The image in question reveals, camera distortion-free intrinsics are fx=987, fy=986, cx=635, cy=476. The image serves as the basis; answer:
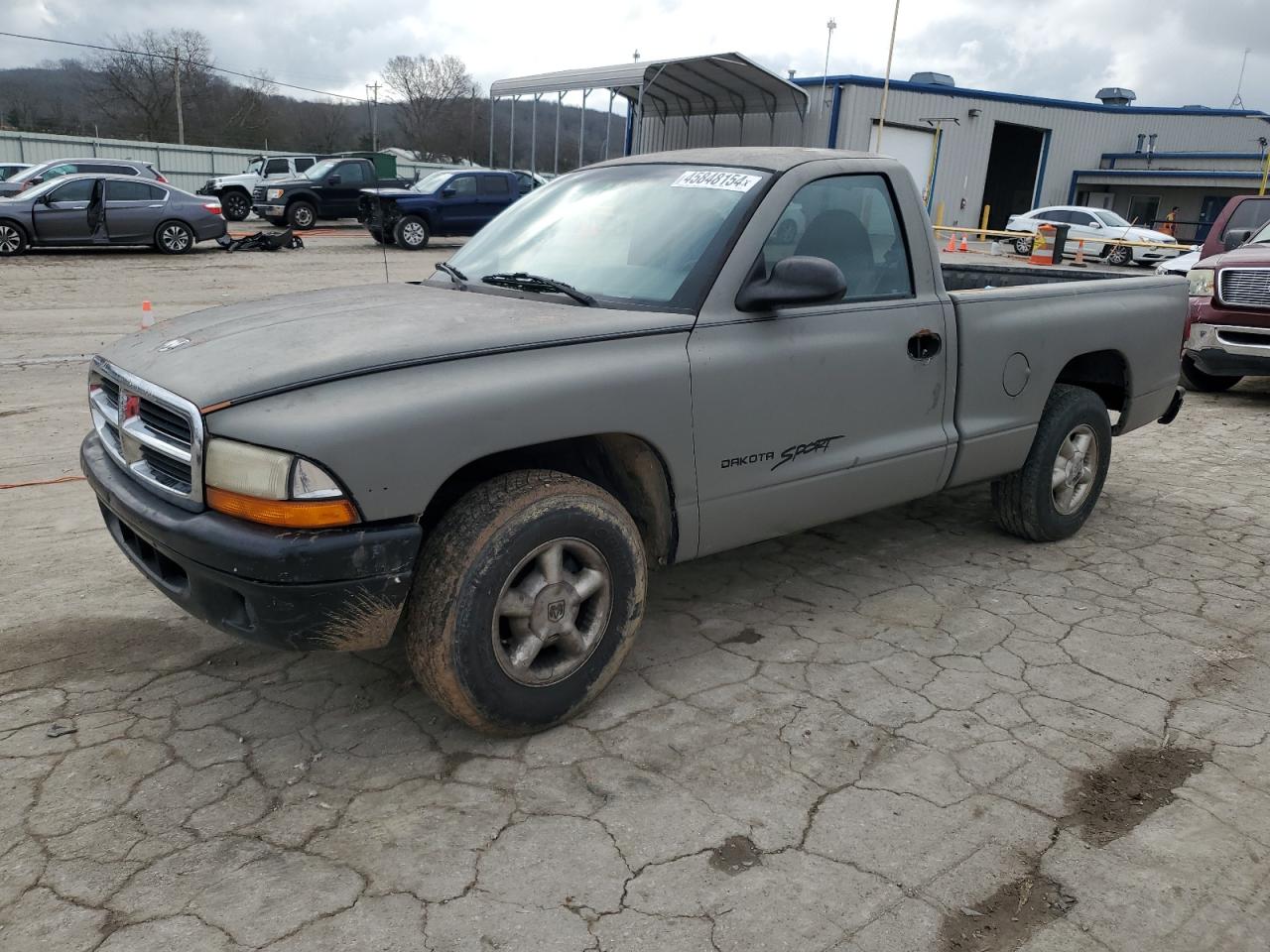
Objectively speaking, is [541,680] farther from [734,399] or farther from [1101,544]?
[1101,544]

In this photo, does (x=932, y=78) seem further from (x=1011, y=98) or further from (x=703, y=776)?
(x=703, y=776)

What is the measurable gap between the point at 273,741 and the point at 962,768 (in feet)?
6.99

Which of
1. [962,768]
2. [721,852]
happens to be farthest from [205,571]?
[962,768]

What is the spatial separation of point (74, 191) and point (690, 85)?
14395 millimetres

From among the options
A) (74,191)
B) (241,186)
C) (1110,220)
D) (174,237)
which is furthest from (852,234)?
(241,186)

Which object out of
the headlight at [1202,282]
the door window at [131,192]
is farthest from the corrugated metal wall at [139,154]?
the headlight at [1202,282]

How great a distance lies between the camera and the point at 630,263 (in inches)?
141

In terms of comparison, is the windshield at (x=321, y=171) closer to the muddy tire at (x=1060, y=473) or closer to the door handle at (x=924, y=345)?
the muddy tire at (x=1060, y=473)

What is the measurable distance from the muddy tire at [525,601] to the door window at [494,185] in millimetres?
20738

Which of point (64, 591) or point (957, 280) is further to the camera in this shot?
point (957, 280)

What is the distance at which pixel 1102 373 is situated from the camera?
5.11m

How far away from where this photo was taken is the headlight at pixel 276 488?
2504 mm

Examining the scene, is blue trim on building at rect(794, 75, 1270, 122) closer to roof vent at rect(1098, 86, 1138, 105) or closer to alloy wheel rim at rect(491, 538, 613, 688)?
roof vent at rect(1098, 86, 1138, 105)

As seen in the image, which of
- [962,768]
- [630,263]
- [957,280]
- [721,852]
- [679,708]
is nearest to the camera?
[721,852]
